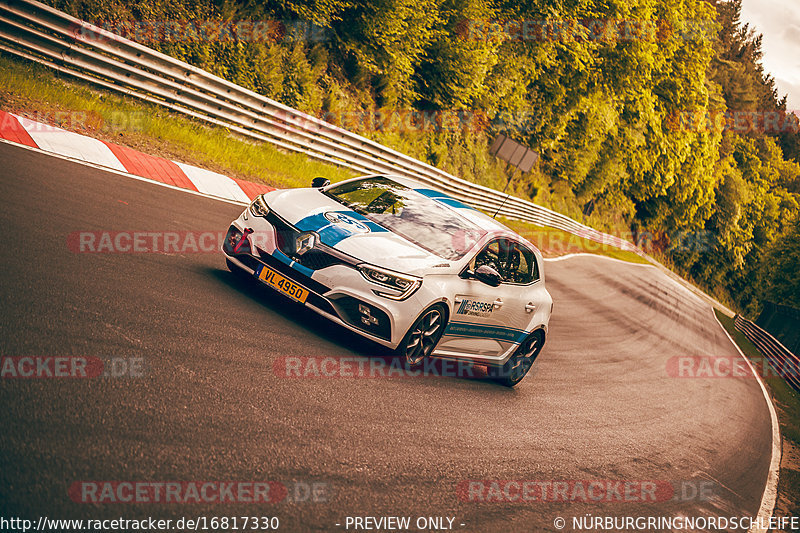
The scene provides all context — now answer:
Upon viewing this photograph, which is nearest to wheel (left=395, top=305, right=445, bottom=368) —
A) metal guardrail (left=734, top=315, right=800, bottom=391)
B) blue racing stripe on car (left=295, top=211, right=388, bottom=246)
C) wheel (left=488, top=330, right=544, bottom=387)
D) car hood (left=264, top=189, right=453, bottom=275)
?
car hood (left=264, top=189, right=453, bottom=275)

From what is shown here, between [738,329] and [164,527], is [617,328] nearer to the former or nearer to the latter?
[164,527]

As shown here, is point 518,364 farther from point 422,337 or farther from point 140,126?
point 140,126

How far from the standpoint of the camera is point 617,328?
16.3 metres

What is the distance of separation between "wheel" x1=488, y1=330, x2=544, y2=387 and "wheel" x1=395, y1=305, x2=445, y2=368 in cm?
159

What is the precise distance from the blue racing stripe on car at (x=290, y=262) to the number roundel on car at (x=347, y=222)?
0.64m

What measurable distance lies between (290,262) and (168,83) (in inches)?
332

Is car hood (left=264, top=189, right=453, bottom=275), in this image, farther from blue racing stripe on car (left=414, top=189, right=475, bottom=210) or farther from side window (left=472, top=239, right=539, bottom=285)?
blue racing stripe on car (left=414, top=189, right=475, bottom=210)

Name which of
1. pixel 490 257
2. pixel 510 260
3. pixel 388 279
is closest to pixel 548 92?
pixel 510 260

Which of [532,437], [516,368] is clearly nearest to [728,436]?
[516,368]

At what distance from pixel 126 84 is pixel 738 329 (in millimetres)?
29677

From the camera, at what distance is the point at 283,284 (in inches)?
250

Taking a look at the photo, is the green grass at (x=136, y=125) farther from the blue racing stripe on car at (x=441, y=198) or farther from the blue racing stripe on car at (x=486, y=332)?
the blue racing stripe on car at (x=486, y=332)

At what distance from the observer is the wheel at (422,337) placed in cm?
637

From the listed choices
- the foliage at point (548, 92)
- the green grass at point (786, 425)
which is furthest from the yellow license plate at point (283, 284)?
the foliage at point (548, 92)
